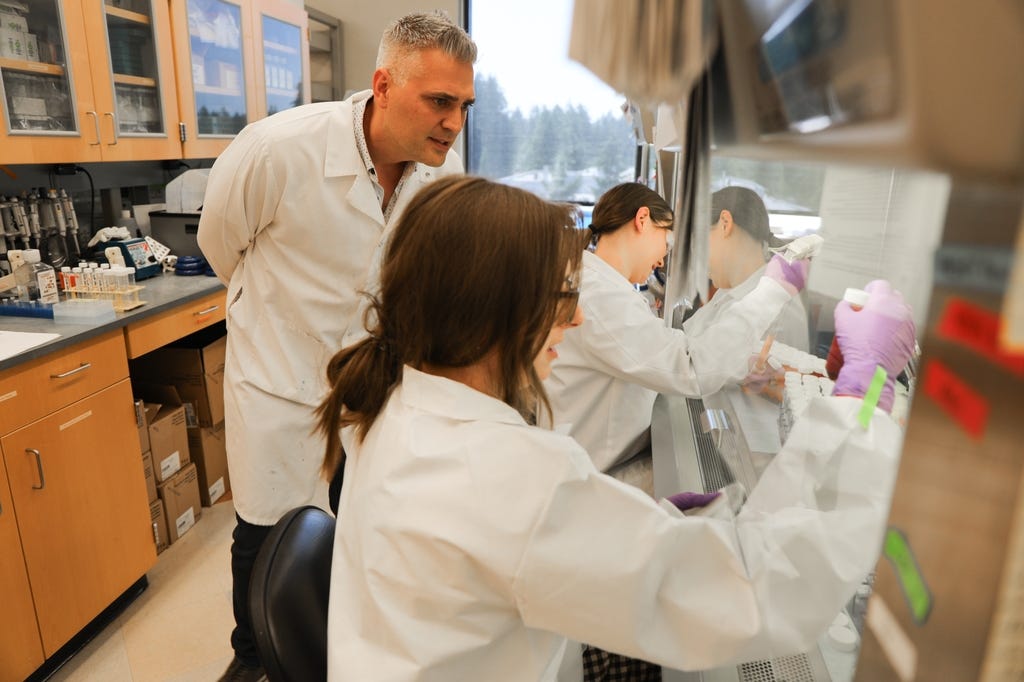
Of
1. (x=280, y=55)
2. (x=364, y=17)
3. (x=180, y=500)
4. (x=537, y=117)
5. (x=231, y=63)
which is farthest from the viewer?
(x=537, y=117)

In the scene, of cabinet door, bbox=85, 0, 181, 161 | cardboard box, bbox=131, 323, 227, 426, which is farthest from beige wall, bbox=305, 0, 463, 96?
cardboard box, bbox=131, 323, 227, 426

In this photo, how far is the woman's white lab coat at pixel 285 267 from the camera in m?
1.67

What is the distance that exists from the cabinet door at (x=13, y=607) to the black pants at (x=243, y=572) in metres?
0.51

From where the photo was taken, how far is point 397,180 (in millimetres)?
1904

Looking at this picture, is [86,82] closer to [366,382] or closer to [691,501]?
[366,382]

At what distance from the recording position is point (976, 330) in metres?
0.31

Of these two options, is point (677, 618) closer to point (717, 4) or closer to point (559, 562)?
point (559, 562)

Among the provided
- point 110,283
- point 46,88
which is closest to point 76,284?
point 110,283

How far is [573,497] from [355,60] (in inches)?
171

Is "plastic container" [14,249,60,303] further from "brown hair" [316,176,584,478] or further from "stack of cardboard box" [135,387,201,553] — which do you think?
"brown hair" [316,176,584,478]

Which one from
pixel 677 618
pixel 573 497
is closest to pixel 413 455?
pixel 573 497

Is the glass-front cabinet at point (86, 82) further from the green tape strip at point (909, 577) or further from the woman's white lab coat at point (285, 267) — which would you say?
the green tape strip at point (909, 577)

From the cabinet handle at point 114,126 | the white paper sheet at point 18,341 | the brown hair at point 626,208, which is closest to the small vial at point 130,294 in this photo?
the white paper sheet at point 18,341

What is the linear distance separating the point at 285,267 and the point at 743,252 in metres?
1.10
